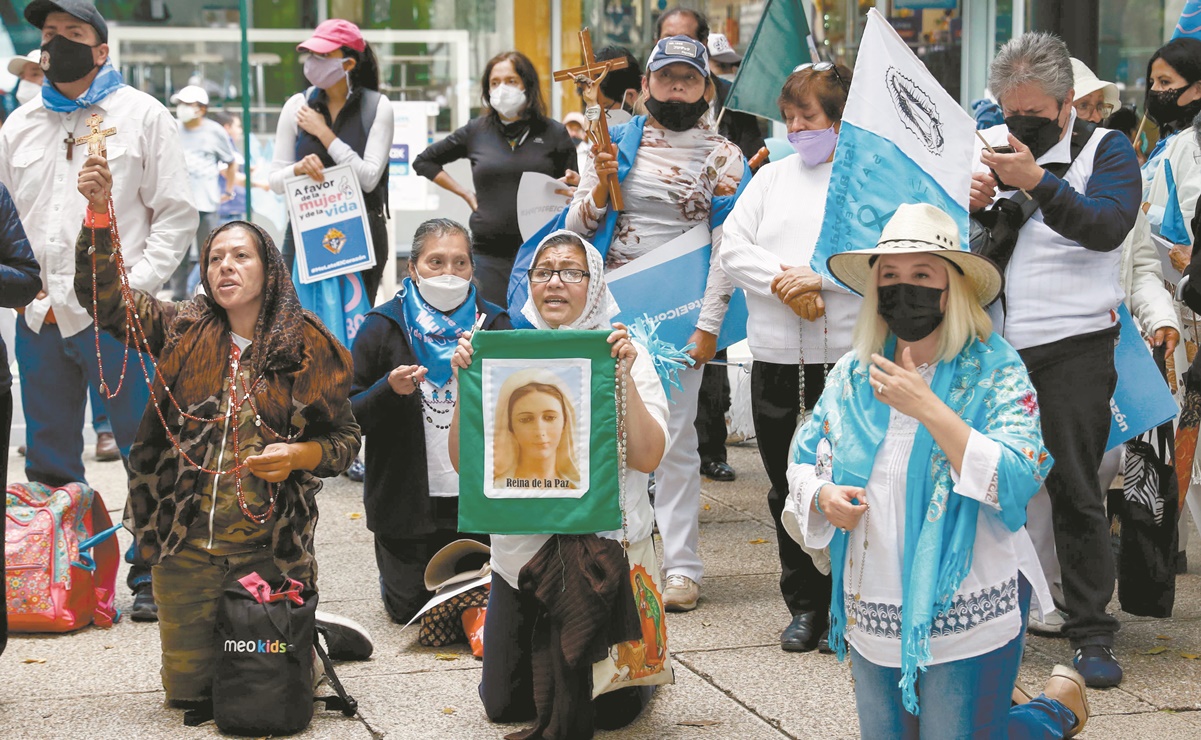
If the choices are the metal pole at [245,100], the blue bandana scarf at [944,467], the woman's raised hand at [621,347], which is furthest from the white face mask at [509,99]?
the blue bandana scarf at [944,467]

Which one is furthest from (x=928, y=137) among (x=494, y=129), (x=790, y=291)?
(x=494, y=129)

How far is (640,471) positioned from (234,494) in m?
1.27

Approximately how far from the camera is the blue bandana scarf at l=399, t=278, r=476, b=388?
5.59 metres

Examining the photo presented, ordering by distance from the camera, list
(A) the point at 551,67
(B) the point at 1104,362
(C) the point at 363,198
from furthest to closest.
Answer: (A) the point at 551,67
(C) the point at 363,198
(B) the point at 1104,362

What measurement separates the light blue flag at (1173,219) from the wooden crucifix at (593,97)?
231cm

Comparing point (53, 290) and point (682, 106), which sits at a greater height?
point (682, 106)

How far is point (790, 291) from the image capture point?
504 centimetres

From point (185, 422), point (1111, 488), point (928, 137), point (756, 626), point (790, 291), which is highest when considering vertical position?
point (928, 137)

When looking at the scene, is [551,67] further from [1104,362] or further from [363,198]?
[1104,362]

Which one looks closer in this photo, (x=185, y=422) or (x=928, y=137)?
(x=928, y=137)

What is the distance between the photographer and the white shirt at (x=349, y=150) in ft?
25.3

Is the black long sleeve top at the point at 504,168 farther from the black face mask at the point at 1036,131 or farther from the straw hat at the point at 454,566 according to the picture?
the black face mask at the point at 1036,131

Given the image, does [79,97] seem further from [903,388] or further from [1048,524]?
[1048,524]

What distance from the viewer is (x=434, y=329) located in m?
5.57
